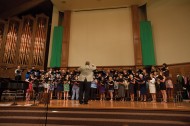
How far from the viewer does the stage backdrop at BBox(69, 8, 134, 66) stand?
10.3 metres

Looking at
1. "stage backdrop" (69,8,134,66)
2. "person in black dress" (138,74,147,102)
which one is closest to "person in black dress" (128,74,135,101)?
"person in black dress" (138,74,147,102)

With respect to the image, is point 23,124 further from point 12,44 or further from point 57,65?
point 12,44

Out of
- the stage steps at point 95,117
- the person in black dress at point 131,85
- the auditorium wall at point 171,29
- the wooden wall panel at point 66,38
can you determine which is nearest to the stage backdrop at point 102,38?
the wooden wall panel at point 66,38

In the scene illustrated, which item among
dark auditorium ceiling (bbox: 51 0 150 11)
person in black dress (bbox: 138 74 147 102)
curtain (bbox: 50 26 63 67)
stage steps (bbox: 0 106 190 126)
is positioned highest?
dark auditorium ceiling (bbox: 51 0 150 11)

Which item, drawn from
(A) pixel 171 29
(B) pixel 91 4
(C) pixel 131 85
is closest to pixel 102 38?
(B) pixel 91 4

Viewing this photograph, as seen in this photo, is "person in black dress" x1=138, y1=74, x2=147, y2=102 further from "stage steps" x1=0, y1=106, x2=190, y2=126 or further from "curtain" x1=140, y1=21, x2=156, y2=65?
"stage steps" x1=0, y1=106, x2=190, y2=126

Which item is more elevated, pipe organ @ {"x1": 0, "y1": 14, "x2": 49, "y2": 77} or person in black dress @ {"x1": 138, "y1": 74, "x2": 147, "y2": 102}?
pipe organ @ {"x1": 0, "y1": 14, "x2": 49, "y2": 77}

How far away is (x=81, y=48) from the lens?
1080 cm

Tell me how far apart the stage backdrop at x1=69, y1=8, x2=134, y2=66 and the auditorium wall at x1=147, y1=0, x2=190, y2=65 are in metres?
1.51

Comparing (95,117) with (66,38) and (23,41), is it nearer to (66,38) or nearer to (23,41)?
(66,38)

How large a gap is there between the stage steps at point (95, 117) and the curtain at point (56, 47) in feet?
20.4

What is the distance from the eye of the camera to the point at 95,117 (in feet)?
13.4

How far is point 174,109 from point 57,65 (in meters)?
7.83

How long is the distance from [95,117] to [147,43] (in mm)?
6946
